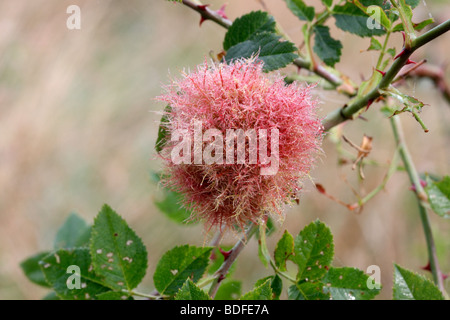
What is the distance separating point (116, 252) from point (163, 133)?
8.7 inches

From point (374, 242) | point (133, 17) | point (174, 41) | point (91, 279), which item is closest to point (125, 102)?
point (174, 41)

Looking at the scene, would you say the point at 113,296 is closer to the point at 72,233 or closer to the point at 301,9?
the point at 72,233

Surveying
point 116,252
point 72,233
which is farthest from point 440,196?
point 72,233

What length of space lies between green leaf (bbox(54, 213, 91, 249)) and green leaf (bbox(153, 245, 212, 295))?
14.3 inches

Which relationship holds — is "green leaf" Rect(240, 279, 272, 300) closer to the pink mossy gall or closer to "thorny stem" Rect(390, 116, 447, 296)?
the pink mossy gall

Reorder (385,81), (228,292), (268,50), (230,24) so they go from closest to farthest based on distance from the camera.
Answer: (385,81), (268,50), (230,24), (228,292)

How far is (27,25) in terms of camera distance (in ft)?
9.52

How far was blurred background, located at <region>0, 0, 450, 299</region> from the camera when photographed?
248 centimetres

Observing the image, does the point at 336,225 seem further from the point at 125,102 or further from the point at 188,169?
the point at 188,169

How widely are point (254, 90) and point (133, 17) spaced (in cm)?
331

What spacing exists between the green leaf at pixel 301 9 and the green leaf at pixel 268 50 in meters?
0.16

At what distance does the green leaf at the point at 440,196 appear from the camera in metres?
0.75

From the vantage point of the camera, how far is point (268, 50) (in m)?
0.62
